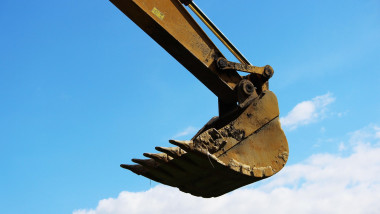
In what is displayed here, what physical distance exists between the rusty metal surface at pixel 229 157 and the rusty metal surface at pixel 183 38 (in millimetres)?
533

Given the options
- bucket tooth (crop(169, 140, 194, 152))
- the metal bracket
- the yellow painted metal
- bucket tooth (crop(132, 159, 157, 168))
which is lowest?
bucket tooth (crop(169, 140, 194, 152))

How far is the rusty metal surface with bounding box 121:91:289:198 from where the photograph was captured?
181 inches

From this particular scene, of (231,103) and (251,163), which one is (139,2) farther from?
(251,163)

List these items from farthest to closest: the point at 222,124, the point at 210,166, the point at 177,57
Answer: the point at 222,124, the point at 177,57, the point at 210,166

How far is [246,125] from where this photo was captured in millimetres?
4980

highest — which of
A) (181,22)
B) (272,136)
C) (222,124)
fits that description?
(181,22)

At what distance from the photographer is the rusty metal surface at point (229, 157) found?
4590mm

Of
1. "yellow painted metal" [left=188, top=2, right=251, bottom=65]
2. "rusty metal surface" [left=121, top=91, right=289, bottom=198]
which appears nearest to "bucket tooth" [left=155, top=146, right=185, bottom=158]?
"rusty metal surface" [left=121, top=91, right=289, bottom=198]

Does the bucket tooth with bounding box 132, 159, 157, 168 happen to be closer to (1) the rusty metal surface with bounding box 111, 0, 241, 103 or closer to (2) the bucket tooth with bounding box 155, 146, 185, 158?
(2) the bucket tooth with bounding box 155, 146, 185, 158

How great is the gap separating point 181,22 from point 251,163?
1.84 metres

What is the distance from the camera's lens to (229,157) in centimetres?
470

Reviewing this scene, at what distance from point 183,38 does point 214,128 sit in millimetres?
1174

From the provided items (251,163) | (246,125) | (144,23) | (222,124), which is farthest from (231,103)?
(144,23)

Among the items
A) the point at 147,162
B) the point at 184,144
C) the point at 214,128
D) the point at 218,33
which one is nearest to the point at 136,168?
the point at 147,162
